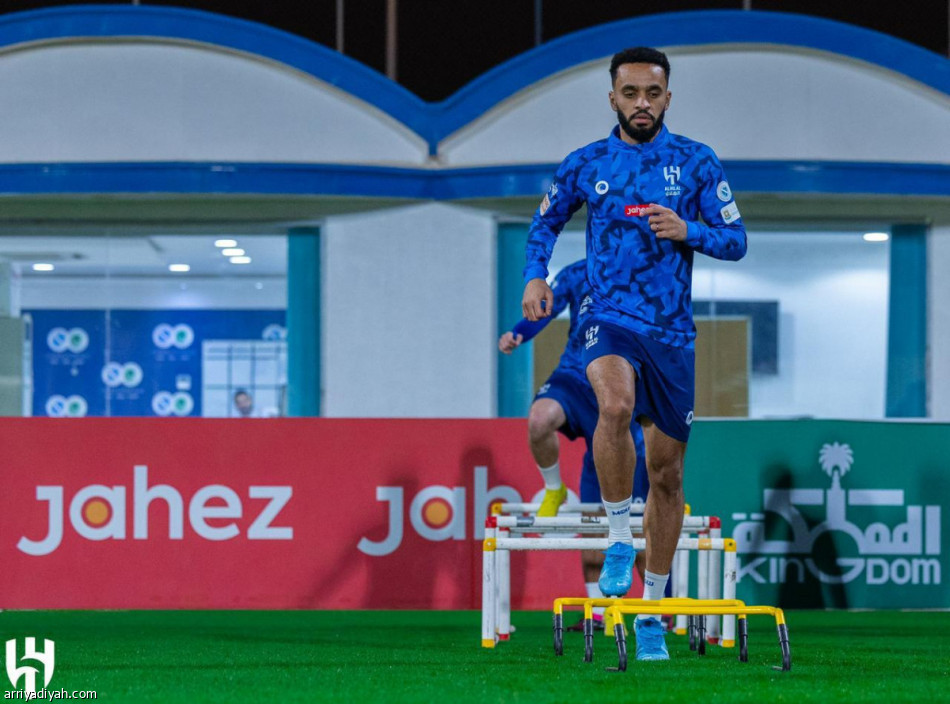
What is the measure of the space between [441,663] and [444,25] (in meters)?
31.9

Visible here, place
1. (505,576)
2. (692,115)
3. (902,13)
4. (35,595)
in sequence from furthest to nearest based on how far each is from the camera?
(902,13), (692,115), (35,595), (505,576)

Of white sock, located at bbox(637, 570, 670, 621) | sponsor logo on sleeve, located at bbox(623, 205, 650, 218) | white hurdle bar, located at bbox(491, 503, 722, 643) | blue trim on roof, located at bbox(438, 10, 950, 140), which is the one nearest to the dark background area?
blue trim on roof, located at bbox(438, 10, 950, 140)

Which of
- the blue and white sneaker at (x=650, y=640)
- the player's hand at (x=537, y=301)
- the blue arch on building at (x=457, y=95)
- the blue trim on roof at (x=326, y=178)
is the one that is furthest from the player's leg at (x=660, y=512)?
the blue arch on building at (x=457, y=95)

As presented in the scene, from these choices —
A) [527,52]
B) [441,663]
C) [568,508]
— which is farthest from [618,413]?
[527,52]

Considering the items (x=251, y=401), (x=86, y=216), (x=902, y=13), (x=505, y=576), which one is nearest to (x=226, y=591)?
(x=505, y=576)

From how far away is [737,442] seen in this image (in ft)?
30.4

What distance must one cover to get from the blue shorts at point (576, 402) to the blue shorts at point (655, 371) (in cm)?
211

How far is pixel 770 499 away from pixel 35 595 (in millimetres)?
4580

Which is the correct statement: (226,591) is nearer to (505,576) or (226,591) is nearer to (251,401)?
(505,576)

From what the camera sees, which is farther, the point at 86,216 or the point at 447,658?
the point at 86,216

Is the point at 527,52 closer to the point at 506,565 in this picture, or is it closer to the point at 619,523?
the point at 506,565

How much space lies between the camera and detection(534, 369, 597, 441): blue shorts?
7617mm

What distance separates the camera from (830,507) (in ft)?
30.0

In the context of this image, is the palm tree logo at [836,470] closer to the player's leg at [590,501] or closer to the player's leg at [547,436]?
the player's leg at [590,501]
